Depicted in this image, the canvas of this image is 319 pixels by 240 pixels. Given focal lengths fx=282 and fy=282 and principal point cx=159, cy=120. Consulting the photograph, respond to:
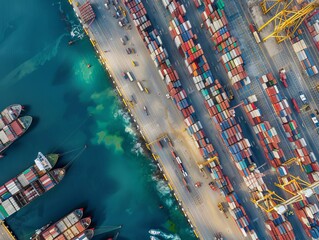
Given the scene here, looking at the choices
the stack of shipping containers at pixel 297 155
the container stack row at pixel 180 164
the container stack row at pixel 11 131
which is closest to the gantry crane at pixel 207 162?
the container stack row at pixel 180 164

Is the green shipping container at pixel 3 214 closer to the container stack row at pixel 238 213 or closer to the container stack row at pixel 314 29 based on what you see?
the container stack row at pixel 238 213

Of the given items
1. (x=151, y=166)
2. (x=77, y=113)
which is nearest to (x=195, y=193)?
(x=151, y=166)

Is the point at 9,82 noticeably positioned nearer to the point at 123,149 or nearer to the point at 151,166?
the point at 123,149

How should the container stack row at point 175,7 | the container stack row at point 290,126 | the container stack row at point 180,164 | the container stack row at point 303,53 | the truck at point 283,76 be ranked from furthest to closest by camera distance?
the container stack row at point 180,164 → the truck at point 283,76 → the container stack row at point 303,53 → the container stack row at point 175,7 → the container stack row at point 290,126

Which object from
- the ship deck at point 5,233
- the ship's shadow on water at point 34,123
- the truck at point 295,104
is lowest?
the truck at point 295,104

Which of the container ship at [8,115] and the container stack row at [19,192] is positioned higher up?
the container ship at [8,115]
